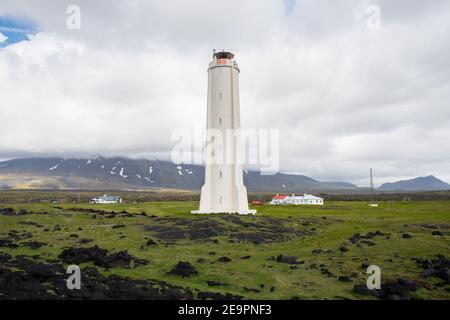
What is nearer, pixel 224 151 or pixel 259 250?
pixel 259 250

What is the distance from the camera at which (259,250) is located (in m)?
35.2

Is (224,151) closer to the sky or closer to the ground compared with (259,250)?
closer to the sky

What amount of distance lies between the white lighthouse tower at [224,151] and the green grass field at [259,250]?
853cm

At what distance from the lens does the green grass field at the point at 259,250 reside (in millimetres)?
23047

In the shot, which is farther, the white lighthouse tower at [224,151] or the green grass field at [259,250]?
the white lighthouse tower at [224,151]

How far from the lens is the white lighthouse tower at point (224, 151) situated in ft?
188

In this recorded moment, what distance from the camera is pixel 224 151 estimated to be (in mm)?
57281

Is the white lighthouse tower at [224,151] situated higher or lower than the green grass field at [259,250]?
higher

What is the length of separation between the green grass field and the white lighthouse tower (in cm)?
853

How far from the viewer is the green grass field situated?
907 inches

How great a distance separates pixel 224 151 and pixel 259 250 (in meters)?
24.1

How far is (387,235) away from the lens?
39969mm
